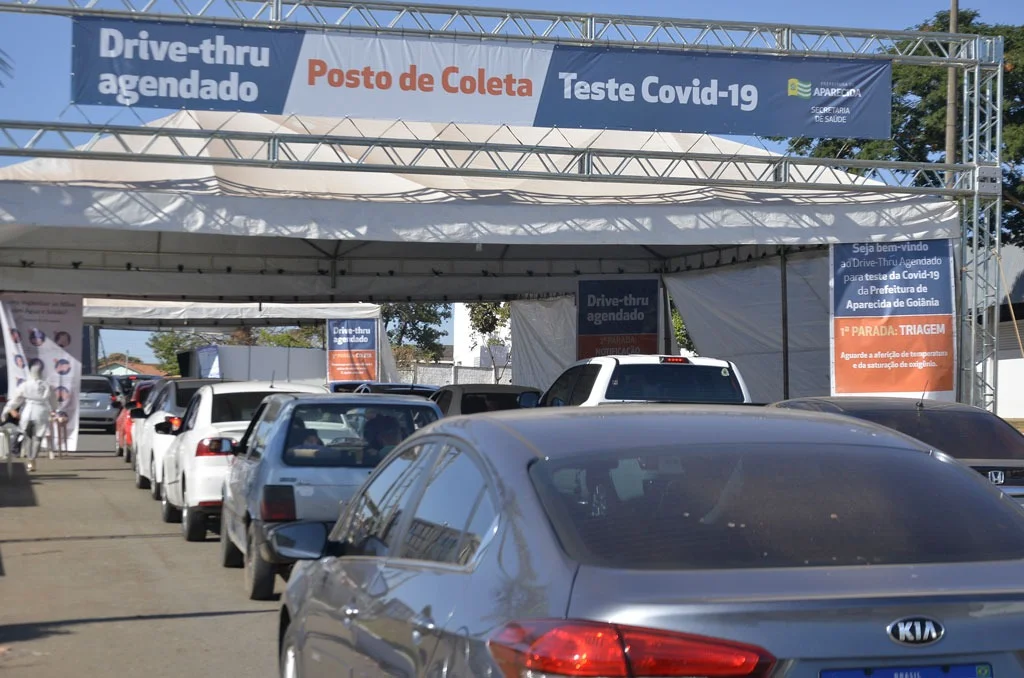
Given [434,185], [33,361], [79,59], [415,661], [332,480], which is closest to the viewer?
[415,661]

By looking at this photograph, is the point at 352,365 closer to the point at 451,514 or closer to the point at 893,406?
the point at 893,406

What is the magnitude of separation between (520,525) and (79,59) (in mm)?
14546

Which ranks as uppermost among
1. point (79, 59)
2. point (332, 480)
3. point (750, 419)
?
point (79, 59)

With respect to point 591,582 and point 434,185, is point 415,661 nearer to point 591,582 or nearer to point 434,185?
point 591,582

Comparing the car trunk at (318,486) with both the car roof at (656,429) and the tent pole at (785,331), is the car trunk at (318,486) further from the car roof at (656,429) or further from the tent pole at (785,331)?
the tent pole at (785,331)

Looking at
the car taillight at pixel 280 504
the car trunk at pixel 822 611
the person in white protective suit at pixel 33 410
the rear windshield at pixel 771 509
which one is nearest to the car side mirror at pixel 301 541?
the rear windshield at pixel 771 509

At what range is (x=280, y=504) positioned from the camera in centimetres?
937

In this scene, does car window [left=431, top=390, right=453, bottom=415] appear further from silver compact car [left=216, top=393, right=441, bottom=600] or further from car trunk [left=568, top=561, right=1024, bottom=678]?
car trunk [left=568, top=561, right=1024, bottom=678]

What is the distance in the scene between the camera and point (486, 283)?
93.5ft

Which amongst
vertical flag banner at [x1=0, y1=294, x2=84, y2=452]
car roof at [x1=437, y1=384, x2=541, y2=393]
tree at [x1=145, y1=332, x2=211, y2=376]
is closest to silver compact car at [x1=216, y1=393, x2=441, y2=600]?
car roof at [x1=437, y1=384, x2=541, y2=393]

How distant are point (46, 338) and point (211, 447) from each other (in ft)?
41.0

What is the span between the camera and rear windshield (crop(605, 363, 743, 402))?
14.2 metres

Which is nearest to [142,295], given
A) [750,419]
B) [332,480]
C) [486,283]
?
[486,283]

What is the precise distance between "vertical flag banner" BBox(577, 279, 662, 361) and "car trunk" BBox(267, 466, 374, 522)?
1675 cm
